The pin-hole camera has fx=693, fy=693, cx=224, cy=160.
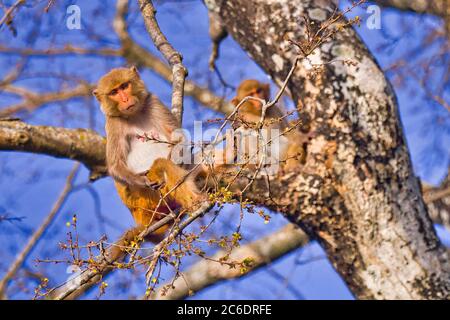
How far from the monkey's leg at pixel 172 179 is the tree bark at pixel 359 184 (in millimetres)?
606

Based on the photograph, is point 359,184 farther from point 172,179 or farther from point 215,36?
point 215,36

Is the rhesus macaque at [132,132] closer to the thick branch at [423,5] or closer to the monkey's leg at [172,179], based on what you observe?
the monkey's leg at [172,179]

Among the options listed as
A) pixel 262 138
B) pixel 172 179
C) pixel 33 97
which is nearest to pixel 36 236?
pixel 33 97

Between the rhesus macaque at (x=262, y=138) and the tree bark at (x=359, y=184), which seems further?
the tree bark at (x=359, y=184)

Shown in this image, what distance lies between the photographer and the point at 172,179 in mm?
4176

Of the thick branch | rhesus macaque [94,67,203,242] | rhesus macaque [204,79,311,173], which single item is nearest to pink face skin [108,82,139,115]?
rhesus macaque [94,67,203,242]

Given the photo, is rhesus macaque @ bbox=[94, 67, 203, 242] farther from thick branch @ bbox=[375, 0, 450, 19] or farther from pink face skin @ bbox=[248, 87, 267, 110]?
thick branch @ bbox=[375, 0, 450, 19]

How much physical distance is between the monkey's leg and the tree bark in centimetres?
61

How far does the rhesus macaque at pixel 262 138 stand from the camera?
2705 mm

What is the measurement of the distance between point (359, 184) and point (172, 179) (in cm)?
131

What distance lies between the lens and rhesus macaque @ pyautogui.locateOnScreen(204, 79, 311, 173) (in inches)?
106

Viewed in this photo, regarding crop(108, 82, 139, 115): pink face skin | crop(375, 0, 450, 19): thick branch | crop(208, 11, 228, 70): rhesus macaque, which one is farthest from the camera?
crop(375, 0, 450, 19): thick branch

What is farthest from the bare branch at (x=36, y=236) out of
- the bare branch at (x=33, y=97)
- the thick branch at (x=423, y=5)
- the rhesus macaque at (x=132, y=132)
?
the thick branch at (x=423, y=5)
